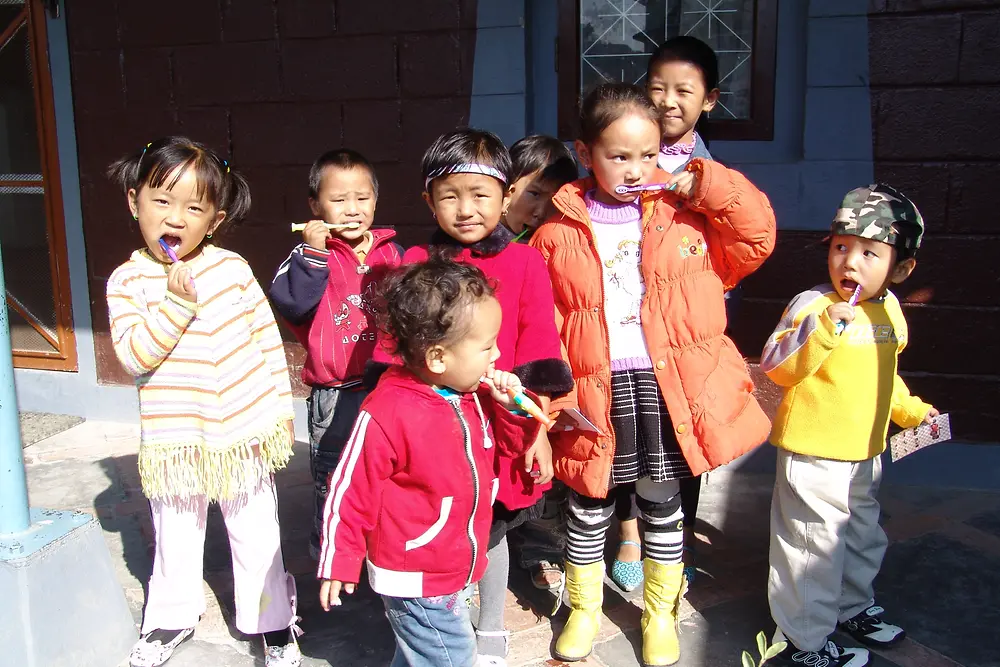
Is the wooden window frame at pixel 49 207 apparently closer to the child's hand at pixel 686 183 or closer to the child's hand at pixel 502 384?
the child's hand at pixel 502 384

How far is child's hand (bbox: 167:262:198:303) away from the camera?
217 cm

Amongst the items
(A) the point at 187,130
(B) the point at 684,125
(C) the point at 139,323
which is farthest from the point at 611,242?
(A) the point at 187,130

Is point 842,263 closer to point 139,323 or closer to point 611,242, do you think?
point 611,242

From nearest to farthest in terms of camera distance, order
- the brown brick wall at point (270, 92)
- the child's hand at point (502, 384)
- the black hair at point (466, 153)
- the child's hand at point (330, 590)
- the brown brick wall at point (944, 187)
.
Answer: the child's hand at point (330, 590) → the child's hand at point (502, 384) → the black hair at point (466, 153) → the brown brick wall at point (944, 187) → the brown brick wall at point (270, 92)

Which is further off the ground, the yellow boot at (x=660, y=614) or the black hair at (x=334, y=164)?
the black hair at (x=334, y=164)

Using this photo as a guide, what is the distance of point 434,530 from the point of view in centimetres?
197

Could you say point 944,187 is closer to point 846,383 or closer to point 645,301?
point 846,383

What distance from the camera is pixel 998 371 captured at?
3.48m

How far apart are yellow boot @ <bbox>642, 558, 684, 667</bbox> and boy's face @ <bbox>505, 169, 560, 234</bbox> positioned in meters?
1.06

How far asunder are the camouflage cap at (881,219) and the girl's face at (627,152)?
52cm

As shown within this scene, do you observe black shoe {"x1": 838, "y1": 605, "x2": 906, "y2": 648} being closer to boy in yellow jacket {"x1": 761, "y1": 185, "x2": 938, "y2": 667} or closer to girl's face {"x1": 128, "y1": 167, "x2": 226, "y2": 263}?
boy in yellow jacket {"x1": 761, "y1": 185, "x2": 938, "y2": 667}

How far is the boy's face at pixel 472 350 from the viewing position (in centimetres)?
191

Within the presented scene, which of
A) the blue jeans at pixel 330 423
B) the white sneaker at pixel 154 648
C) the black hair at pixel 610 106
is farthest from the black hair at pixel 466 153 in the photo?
the white sneaker at pixel 154 648

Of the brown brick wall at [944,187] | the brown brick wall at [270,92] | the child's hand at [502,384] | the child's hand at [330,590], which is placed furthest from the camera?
the brown brick wall at [270,92]
